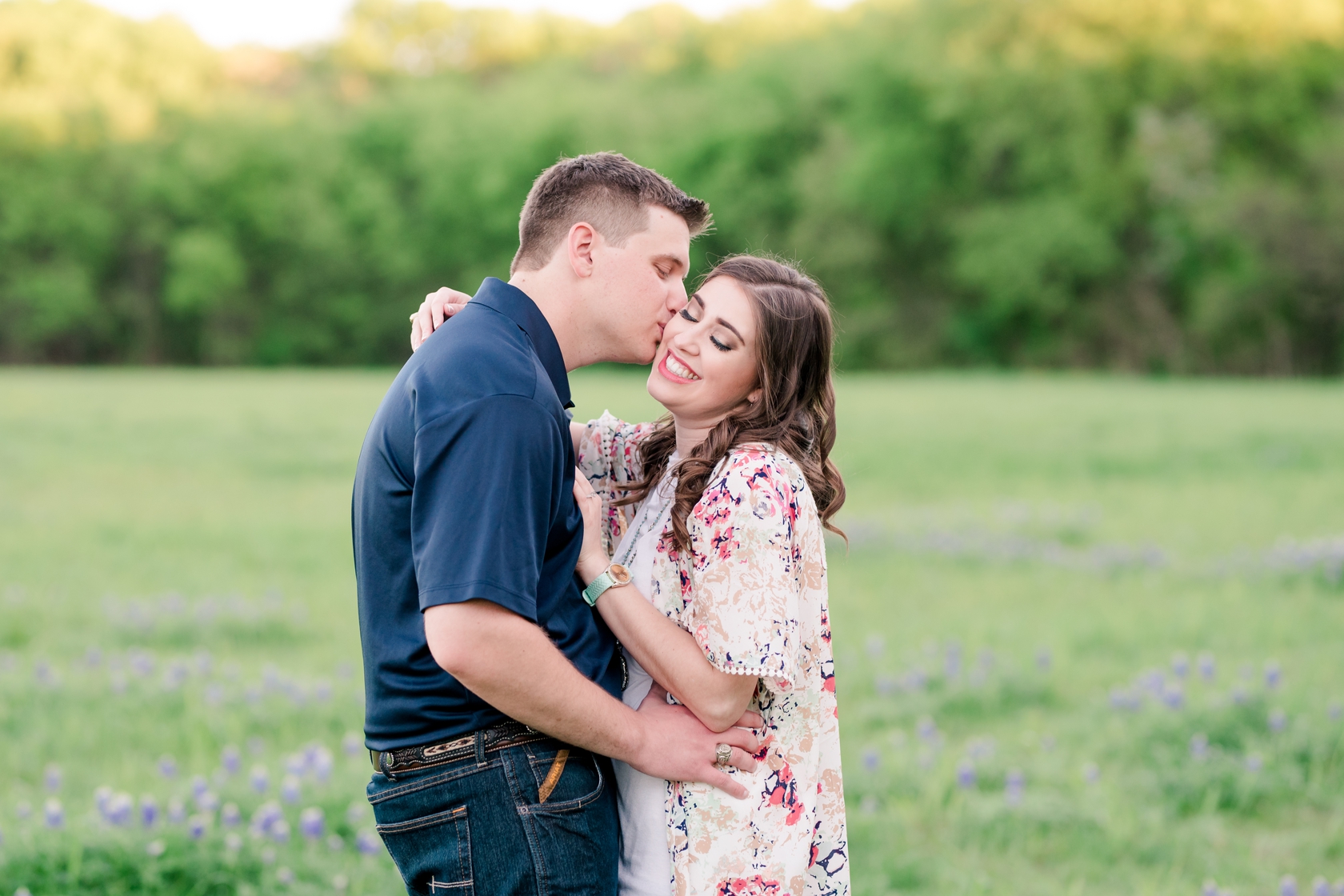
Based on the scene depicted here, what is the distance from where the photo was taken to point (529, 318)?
2623 mm

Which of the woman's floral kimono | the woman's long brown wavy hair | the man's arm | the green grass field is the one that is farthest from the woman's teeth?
the green grass field

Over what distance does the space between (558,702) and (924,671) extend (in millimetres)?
4590

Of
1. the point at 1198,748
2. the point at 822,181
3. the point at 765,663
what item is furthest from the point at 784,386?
the point at 822,181

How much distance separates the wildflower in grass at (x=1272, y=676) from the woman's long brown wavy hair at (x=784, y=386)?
4.11 m

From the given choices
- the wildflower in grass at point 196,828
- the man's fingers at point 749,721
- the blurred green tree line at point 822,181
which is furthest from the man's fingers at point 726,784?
the blurred green tree line at point 822,181

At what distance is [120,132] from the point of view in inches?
2216

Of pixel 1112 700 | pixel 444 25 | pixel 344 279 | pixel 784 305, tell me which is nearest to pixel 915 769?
pixel 1112 700

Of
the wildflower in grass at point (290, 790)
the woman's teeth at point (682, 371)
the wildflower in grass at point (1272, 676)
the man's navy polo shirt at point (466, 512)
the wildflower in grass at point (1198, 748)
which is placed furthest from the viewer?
the wildflower in grass at point (1272, 676)

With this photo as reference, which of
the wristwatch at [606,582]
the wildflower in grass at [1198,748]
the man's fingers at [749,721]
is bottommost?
the wildflower in grass at [1198,748]

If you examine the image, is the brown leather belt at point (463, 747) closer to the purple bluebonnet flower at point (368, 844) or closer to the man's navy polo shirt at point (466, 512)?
the man's navy polo shirt at point (466, 512)

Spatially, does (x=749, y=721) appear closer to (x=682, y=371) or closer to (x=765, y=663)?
(x=765, y=663)

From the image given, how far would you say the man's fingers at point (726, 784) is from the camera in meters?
2.53

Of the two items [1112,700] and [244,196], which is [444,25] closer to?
[244,196]

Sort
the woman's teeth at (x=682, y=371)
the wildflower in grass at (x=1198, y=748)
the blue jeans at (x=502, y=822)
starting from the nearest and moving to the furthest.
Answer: the blue jeans at (x=502, y=822), the woman's teeth at (x=682, y=371), the wildflower in grass at (x=1198, y=748)
